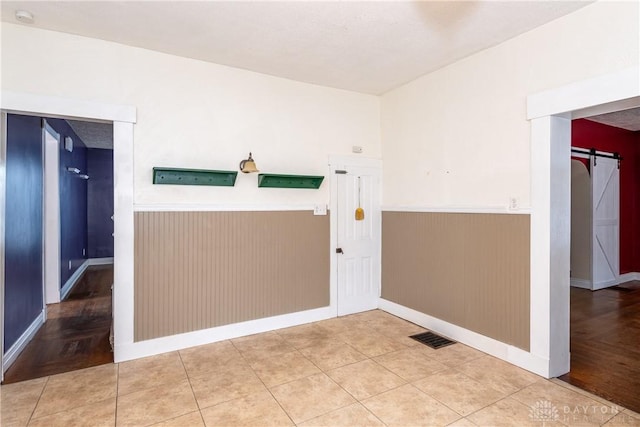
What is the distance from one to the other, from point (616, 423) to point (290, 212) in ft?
10.4

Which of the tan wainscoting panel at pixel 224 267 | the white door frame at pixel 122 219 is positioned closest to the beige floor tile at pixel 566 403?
the tan wainscoting panel at pixel 224 267

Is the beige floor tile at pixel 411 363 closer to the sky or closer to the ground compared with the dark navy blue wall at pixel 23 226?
closer to the ground

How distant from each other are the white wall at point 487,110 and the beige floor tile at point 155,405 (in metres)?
2.98

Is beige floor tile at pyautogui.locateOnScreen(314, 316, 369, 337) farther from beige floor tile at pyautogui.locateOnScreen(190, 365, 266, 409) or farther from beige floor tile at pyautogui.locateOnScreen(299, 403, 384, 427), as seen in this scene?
beige floor tile at pyautogui.locateOnScreen(299, 403, 384, 427)

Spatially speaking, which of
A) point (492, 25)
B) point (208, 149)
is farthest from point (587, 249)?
point (208, 149)

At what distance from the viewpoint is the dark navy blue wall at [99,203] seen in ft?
27.9

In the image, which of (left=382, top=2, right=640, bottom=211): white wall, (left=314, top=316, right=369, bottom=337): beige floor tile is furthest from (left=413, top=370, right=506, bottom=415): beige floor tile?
(left=382, top=2, right=640, bottom=211): white wall

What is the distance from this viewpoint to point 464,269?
3.54 metres

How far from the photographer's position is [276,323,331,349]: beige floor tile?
3.58 meters

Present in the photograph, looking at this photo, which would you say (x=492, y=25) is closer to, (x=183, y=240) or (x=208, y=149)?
(x=208, y=149)

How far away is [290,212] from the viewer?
13.3ft

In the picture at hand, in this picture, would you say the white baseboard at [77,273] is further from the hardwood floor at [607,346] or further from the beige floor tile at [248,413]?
the hardwood floor at [607,346]

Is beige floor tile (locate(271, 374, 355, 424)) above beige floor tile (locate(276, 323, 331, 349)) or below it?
below

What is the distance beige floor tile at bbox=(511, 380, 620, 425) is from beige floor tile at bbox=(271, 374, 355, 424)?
1284mm
